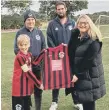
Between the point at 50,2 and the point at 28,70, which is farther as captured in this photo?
the point at 50,2

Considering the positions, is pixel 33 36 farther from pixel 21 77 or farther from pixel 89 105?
pixel 89 105

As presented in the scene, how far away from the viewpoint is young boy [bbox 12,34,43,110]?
485 cm

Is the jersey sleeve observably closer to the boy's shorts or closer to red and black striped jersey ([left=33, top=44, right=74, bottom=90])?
red and black striped jersey ([left=33, top=44, right=74, bottom=90])

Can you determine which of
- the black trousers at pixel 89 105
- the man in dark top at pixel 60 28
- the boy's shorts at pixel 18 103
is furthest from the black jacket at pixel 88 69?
the man in dark top at pixel 60 28

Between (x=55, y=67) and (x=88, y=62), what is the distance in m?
0.68

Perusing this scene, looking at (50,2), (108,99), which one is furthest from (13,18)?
(108,99)

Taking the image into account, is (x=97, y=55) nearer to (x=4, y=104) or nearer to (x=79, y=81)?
(x=79, y=81)

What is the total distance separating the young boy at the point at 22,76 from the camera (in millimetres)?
4848

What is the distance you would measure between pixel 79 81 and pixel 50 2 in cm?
4381

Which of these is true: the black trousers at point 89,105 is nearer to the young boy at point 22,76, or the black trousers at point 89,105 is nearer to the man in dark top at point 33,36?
the young boy at point 22,76

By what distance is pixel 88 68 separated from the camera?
4.52m

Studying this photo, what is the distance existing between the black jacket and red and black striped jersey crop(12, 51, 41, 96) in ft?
2.24

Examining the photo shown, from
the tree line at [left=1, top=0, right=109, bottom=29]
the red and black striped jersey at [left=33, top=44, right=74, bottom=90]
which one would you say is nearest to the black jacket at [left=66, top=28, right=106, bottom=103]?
the red and black striped jersey at [left=33, top=44, right=74, bottom=90]

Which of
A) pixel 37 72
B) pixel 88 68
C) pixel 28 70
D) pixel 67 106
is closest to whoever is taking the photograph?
pixel 88 68
